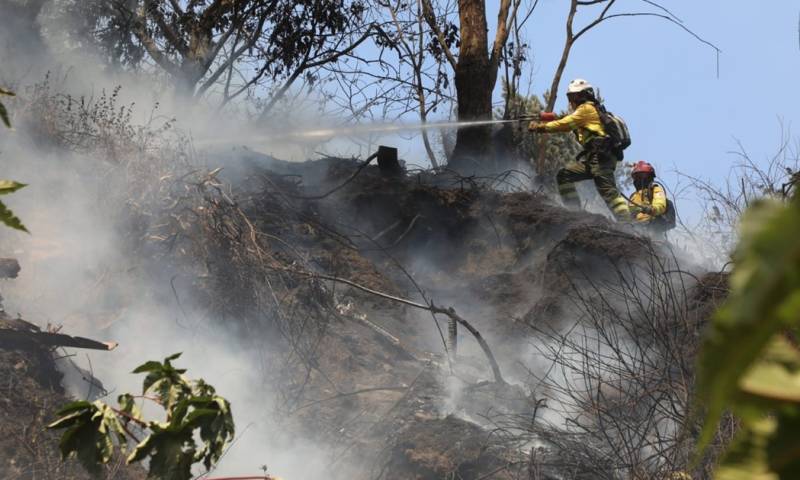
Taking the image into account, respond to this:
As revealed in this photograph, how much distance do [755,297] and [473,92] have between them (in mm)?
11634

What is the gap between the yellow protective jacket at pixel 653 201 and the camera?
972 centimetres

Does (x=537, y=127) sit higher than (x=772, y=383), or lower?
higher

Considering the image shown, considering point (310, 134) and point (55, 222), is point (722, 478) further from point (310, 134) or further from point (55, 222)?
point (310, 134)

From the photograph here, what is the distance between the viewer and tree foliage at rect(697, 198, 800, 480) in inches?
16.0

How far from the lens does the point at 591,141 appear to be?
32.2 feet

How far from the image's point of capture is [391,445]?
6430 mm

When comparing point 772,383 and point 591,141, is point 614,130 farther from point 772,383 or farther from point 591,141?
point 772,383

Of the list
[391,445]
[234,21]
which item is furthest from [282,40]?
[391,445]

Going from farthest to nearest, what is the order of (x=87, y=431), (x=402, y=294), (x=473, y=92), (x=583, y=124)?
(x=473, y=92)
(x=583, y=124)
(x=402, y=294)
(x=87, y=431)

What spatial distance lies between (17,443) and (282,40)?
33.7 ft

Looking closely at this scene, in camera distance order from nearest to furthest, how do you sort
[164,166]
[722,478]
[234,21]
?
1. [722,478]
2. [164,166]
3. [234,21]

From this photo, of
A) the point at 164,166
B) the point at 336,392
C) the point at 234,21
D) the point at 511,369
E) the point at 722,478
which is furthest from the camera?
the point at 234,21

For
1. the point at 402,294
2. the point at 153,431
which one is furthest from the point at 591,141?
the point at 153,431

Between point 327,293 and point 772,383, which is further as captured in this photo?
point 327,293
